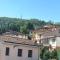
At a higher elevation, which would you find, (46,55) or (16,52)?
(16,52)

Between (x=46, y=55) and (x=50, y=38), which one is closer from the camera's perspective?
(x=46, y=55)

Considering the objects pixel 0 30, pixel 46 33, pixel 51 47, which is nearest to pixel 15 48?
pixel 51 47

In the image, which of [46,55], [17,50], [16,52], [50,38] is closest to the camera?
[16,52]

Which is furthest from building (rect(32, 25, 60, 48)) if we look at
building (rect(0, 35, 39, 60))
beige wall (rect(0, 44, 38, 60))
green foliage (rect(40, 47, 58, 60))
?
building (rect(0, 35, 39, 60))

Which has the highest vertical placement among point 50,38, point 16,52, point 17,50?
point 17,50

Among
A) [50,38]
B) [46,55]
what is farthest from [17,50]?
[50,38]

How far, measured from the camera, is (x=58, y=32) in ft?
216

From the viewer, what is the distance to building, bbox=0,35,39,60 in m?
35.4

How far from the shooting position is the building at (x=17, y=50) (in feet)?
116

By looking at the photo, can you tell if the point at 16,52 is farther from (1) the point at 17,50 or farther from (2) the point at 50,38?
(2) the point at 50,38

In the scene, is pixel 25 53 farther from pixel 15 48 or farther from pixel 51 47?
pixel 51 47

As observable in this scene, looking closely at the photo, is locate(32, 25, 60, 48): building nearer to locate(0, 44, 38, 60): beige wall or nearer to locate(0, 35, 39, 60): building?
locate(0, 44, 38, 60): beige wall

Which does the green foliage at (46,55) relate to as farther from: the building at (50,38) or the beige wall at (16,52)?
the building at (50,38)

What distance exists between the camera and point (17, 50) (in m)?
36.6
